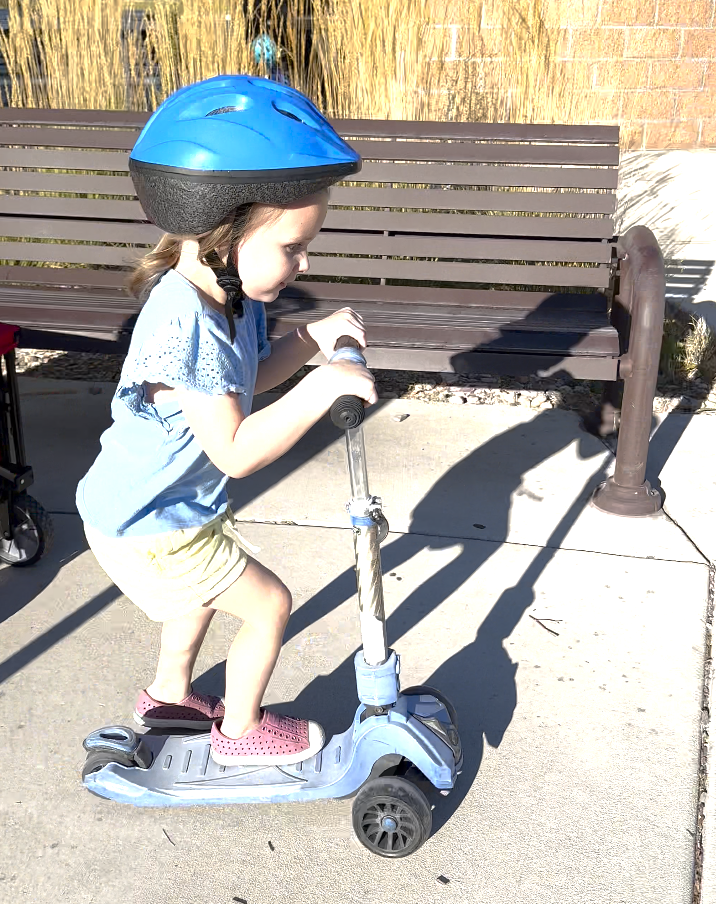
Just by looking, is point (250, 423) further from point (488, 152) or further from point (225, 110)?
point (488, 152)

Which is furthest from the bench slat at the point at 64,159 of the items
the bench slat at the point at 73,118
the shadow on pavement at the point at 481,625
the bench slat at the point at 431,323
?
the shadow on pavement at the point at 481,625

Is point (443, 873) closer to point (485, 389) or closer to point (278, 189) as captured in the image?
point (278, 189)

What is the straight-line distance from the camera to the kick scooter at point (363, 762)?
7.27ft

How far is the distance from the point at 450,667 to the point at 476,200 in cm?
211

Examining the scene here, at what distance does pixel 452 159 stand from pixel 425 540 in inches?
65.8

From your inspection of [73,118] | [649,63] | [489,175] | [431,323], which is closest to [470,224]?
[489,175]

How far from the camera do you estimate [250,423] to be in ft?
6.58

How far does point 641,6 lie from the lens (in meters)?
8.55

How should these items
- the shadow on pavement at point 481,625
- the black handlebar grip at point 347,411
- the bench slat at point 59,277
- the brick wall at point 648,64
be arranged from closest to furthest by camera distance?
the black handlebar grip at point 347,411
the shadow on pavement at point 481,625
the bench slat at point 59,277
the brick wall at point 648,64

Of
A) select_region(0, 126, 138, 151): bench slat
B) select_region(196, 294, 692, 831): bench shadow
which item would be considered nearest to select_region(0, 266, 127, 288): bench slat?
select_region(0, 126, 138, 151): bench slat

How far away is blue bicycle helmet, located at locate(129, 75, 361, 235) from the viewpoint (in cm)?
Answer: 195

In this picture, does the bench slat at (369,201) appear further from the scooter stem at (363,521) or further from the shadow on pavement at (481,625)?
the scooter stem at (363,521)

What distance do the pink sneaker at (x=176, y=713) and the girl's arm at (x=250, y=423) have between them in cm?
81

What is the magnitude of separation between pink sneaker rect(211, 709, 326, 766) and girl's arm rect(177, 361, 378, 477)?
72 cm
